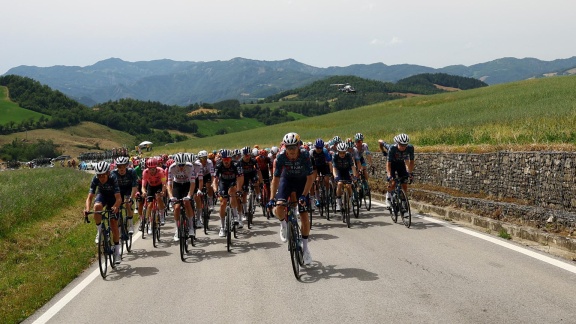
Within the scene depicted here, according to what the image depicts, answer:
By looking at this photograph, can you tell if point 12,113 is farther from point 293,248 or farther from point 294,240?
point 293,248

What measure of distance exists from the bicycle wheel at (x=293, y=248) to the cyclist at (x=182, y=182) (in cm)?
349

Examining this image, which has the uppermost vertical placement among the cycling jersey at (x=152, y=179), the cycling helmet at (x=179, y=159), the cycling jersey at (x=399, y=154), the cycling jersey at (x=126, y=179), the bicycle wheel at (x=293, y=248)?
the cycling helmet at (x=179, y=159)

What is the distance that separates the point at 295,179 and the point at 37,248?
8.48 meters

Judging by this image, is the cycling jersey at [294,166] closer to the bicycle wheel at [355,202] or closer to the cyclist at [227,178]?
the cyclist at [227,178]

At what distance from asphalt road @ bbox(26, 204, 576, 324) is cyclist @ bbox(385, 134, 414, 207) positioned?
1.75 meters

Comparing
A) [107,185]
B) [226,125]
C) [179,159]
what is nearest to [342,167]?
[179,159]

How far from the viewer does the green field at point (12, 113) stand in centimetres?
14662

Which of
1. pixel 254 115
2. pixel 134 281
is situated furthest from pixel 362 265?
pixel 254 115

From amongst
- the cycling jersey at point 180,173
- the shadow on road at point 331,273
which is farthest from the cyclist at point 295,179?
the cycling jersey at point 180,173

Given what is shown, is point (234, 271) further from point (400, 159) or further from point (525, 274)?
Result: point (400, 159)

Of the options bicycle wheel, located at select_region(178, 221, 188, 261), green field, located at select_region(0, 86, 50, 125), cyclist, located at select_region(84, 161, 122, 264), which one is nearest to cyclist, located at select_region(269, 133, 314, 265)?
bicycle wheel, located at select_region(178, 221, 188, 261)

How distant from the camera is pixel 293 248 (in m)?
7.68

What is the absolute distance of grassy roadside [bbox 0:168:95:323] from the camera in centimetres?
805

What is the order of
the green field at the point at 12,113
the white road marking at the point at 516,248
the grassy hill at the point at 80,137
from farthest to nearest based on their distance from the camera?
the green field at the point at 12,113 < the grassy hill at the point at 80,137 < the white road marking at the point at 516,248
